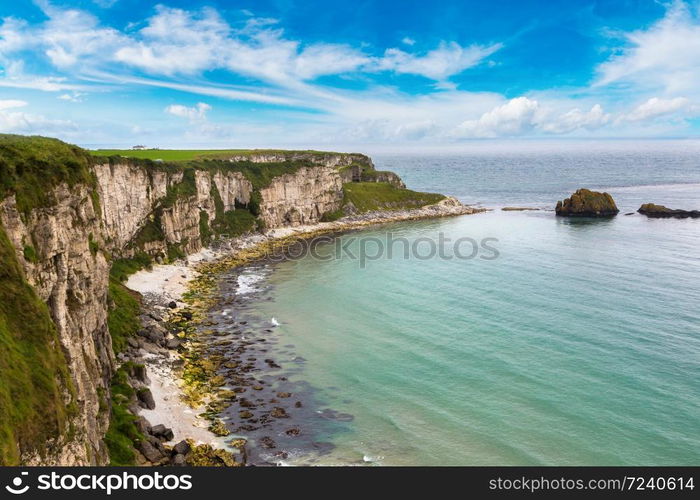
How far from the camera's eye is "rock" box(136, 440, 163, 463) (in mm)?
34250

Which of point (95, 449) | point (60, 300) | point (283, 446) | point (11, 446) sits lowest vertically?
point (283, 446)

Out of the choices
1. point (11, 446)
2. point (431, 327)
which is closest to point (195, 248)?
point (431, 327)

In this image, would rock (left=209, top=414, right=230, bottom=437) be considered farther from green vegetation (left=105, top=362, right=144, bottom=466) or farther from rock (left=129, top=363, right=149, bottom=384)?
rock (left=129, top=363, right=149, bottom=384)

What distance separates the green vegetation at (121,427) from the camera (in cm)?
3259

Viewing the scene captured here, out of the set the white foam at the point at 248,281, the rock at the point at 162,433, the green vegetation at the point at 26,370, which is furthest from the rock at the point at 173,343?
the green vegetation at the point at 26,370

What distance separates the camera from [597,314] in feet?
192

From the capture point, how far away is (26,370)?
23.7 meters

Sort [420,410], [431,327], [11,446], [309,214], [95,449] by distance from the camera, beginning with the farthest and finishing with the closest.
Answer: [309,214] < [431,327] < [420,410] < [95,449] < [11,446]

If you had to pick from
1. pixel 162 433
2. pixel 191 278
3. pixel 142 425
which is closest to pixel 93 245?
pixel 142 425

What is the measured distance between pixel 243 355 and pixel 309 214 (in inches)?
3485

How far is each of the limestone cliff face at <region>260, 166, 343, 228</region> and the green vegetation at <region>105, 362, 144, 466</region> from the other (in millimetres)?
83692

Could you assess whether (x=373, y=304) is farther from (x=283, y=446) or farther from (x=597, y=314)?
(x=283, y=446)

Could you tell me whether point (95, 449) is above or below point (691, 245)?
below
